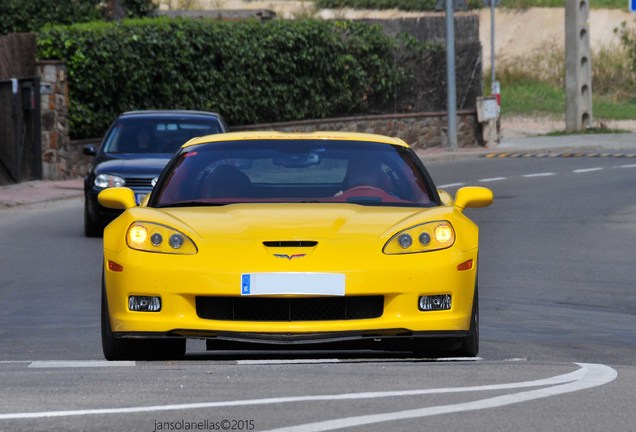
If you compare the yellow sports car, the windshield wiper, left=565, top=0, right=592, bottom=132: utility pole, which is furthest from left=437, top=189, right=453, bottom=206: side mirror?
left=565, top=0, right=592, bottom=132: utility pole

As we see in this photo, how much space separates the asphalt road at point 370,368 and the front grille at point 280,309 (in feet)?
0.81

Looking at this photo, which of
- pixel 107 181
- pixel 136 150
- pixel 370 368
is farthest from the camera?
pixel 136 150

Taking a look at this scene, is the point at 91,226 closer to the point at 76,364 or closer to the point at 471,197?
the point at 471,197

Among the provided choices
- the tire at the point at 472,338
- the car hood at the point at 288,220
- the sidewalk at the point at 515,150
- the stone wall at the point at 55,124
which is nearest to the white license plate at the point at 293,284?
the car hood at the point at 288,220

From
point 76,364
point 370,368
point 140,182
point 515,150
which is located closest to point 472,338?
point 370,368

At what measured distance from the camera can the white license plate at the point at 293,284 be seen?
337 inches

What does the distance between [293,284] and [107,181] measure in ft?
38.2

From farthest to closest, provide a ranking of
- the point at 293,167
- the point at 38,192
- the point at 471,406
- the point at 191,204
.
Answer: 1. the point at 38,192
2. the point at 293,167
3. the point at 191,204
4. the point at 471,406

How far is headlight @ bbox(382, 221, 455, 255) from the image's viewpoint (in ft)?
28.8

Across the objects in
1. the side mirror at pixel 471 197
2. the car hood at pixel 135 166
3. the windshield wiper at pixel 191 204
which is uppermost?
the windshield wiper at pixel 191 204

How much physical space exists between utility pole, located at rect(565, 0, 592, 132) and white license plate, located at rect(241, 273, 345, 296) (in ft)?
116

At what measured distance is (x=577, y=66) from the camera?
43.7 m

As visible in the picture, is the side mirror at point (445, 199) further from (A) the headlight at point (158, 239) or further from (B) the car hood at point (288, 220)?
(A) the headlight at point (158, 239)

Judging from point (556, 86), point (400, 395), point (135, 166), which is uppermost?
→ point (400, 395)
